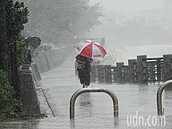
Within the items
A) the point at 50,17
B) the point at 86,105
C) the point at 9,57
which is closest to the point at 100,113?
the point at 86,105

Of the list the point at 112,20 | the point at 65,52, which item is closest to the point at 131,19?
the point at 112,20

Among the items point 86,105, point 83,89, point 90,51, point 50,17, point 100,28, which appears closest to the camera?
point 83,89

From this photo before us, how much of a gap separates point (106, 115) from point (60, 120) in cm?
129

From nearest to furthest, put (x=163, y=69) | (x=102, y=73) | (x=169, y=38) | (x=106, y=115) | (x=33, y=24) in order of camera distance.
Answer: (x=106, y=115)
(x=163, y=69)
(x=102, y=73)
(x=33, y=24)
(x=169, y=38)

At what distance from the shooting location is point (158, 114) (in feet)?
36.4

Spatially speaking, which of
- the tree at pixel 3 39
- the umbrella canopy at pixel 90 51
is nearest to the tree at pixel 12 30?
the tree at pixel 3 39

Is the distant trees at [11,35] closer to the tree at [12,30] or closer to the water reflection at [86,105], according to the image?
the tree at [12,30]

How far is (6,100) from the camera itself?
1112cm

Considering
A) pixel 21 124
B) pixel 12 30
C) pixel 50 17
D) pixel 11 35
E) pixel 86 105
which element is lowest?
pixel 21 124

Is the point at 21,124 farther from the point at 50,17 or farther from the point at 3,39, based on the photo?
the point at 50,17

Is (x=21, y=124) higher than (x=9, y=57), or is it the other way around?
(x=9, y=57)

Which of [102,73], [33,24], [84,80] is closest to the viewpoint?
[84,80]

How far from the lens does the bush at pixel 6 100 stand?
36.0 feet

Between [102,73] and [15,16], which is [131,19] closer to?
[102,73]
